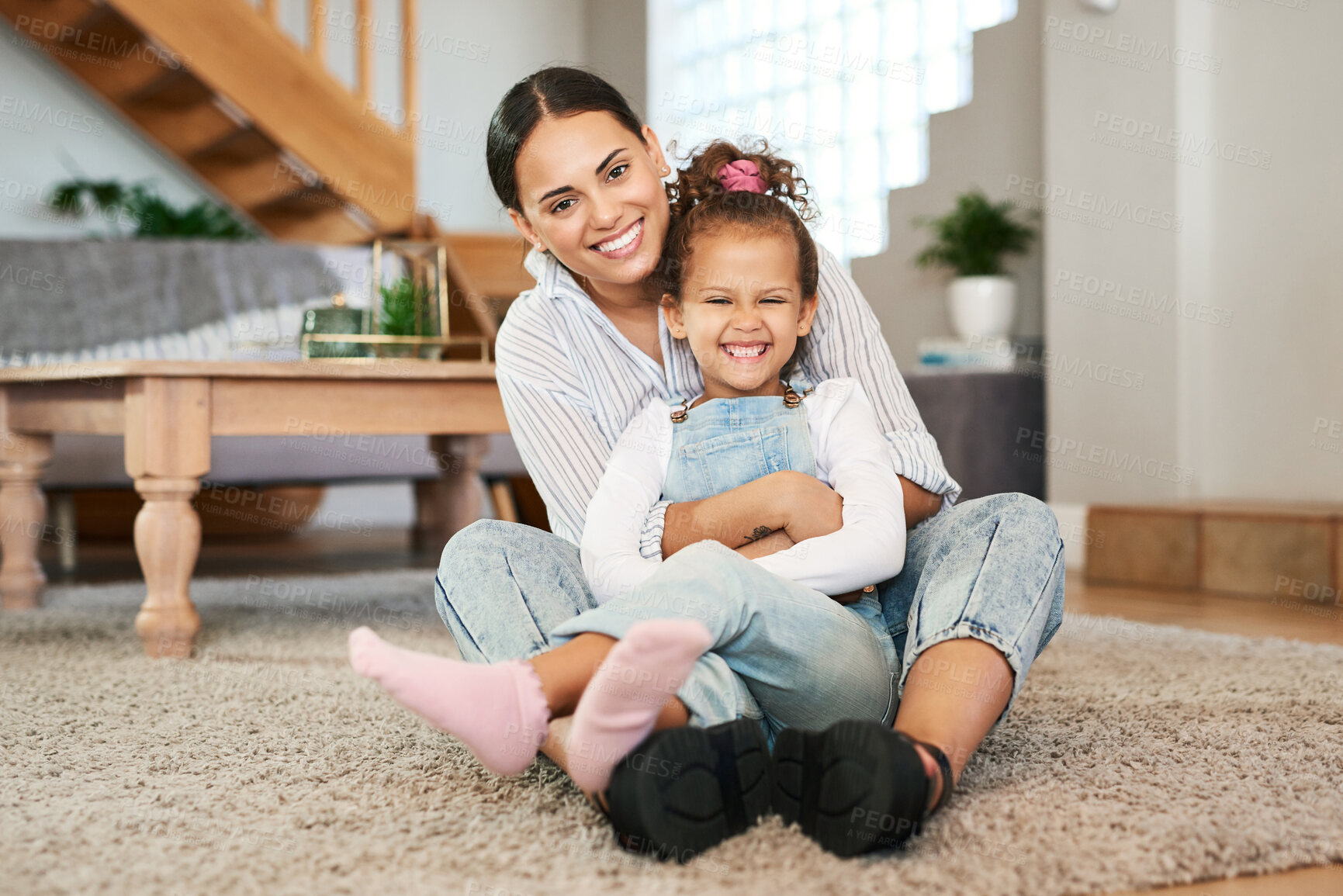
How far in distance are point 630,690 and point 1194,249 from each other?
8.53 feet

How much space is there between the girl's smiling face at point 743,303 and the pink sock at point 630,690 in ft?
1.34

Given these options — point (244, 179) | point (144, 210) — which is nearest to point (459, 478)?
point (244, 179)

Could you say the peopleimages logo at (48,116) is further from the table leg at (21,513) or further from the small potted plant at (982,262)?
the small potted plant at (982,262)

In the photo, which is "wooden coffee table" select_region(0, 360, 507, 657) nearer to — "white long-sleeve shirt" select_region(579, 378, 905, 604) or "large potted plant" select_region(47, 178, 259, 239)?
"white long-sleeve shirt" select_region(579, 378, 905, 604)

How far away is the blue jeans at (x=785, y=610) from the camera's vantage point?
2.72 feet

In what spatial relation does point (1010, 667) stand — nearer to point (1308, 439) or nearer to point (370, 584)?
point (370, 584)

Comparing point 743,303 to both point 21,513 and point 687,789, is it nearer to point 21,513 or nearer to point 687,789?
point 687,789

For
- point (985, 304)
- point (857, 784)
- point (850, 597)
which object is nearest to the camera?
point (857, 784)

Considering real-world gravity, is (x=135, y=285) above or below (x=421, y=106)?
below


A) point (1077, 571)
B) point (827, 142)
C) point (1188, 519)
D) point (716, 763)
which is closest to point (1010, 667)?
point (716, 763)

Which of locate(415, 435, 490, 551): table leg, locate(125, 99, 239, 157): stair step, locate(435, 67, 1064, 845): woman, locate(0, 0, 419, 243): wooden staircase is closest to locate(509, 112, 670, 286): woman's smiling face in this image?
locate(435, 67, 1064, 845): woman

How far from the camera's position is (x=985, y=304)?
335 cm

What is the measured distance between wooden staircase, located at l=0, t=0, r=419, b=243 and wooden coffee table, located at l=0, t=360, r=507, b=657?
2183mm

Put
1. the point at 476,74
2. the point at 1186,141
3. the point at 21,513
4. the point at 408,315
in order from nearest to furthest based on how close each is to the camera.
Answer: the point at 408,315 < the point at 21,513 < the point at 1186,141 < the point at 476,74
